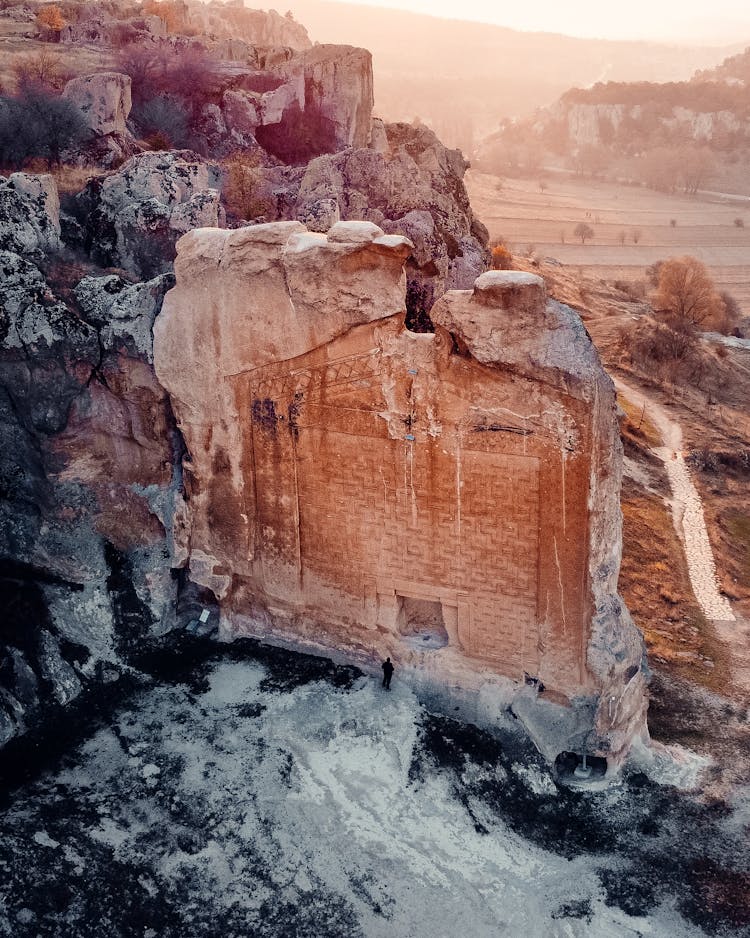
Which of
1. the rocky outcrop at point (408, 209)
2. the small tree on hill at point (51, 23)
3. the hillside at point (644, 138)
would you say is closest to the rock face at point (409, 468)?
the rocky outcrop at point (408, 209)

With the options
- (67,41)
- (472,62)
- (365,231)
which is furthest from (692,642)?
(472,62)

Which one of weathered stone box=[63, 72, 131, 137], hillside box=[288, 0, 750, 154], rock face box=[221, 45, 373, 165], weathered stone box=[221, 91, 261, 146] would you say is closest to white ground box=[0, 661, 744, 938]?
weathered stone box=[63, 72, 131, 137]

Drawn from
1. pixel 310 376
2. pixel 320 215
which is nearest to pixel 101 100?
pixel 320 215

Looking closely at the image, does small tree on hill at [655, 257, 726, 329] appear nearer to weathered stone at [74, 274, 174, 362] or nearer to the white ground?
weathered stone at [74, 274, 174, 362]

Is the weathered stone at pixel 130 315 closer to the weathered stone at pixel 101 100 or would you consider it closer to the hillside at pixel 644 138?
the weathered stone at pixel 101 100

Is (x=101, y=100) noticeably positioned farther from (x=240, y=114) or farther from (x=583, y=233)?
(x=583, y=233)

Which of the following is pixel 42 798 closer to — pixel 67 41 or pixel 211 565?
pixel 211 565

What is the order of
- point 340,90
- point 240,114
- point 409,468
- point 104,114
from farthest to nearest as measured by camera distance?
1. point 340,90
2. point 240,114
3. point 104,114
4. point 409,468
